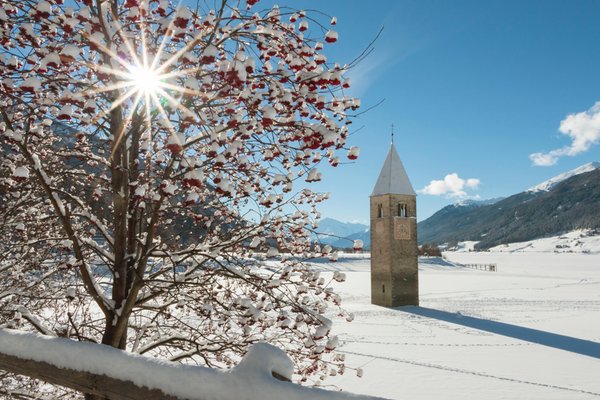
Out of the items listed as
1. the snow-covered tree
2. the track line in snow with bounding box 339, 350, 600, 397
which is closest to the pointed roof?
the track line in snow with bounding box 339, 350, 600, 397

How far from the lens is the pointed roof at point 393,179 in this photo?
121ft

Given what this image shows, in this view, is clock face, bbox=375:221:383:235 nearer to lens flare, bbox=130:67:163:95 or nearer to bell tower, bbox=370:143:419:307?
bell tower, bbox=370:143:419:307

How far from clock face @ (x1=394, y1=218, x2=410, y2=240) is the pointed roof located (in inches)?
96.6

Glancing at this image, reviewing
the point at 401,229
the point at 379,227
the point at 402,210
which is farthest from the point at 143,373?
the point at 402,210

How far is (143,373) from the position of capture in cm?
239

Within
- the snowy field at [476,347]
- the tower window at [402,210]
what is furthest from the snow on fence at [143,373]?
the tower window at [402,210]

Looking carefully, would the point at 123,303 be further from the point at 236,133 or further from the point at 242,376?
the point at 242,376

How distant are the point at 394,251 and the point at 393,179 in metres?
6.20

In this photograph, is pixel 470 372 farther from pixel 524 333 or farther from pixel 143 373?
pixel 143 373

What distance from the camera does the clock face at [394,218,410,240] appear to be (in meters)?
36.1

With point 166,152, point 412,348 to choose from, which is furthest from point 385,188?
point 166,152

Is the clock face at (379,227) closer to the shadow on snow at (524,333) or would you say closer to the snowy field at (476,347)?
the snowy field at (476,347)

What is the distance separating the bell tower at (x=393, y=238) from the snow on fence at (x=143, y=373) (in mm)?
32810

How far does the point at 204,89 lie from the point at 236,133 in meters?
0.56
